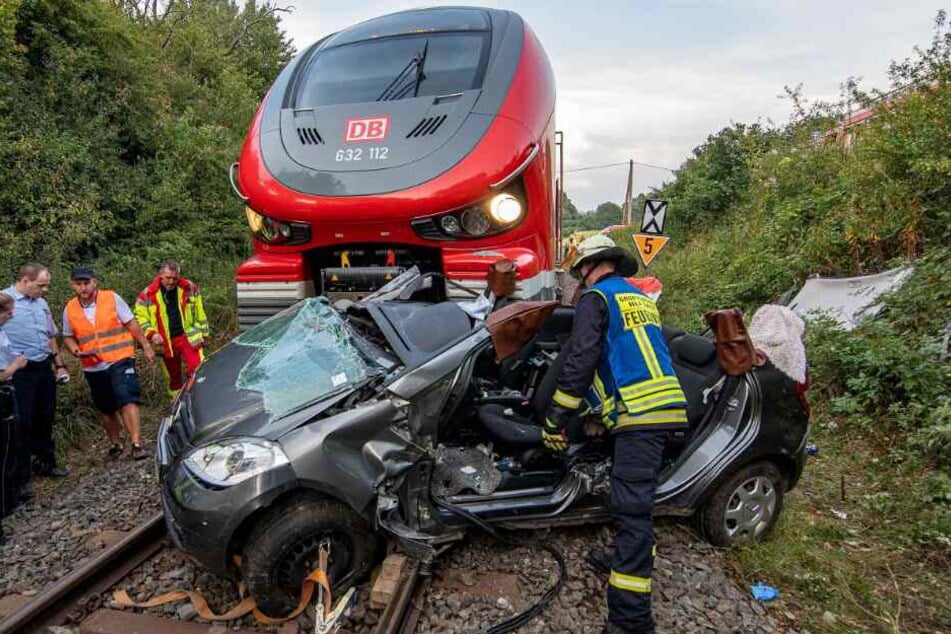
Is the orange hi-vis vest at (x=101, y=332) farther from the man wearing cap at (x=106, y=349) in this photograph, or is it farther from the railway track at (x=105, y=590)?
the railway track at (x=105, y=590)

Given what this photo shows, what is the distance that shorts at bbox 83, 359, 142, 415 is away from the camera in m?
4.76

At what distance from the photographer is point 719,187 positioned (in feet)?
50.3

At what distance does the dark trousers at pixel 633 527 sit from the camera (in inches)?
99.6

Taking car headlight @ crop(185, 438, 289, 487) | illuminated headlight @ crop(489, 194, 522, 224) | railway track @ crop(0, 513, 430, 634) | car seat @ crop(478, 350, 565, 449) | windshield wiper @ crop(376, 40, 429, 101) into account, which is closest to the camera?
car headlight @ crop(185, 438, 289, 487)

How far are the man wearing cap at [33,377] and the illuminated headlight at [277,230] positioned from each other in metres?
1.64

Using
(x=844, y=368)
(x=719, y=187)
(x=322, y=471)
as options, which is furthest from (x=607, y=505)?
(x=719, y=187)

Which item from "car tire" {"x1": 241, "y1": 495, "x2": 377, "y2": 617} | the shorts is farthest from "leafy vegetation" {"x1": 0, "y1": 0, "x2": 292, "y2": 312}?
"car tire" {"x1": 241, "y1": 495, "x2": 377, "y2": 617}

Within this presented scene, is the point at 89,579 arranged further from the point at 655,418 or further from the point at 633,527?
the point at 655,418

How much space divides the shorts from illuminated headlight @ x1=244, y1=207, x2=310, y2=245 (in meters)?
1.64

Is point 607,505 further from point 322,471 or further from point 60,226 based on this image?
point 60,226

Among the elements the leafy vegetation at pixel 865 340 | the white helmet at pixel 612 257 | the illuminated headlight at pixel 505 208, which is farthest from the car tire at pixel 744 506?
the illuminated headlight at pixel 505 208

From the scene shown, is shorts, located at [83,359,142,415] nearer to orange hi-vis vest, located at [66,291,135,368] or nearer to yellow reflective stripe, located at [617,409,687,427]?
orange hi-vis vest, located at [66,291,135,368]

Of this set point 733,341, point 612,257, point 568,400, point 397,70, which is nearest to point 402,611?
point 568,400

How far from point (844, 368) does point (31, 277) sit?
6.55 m
